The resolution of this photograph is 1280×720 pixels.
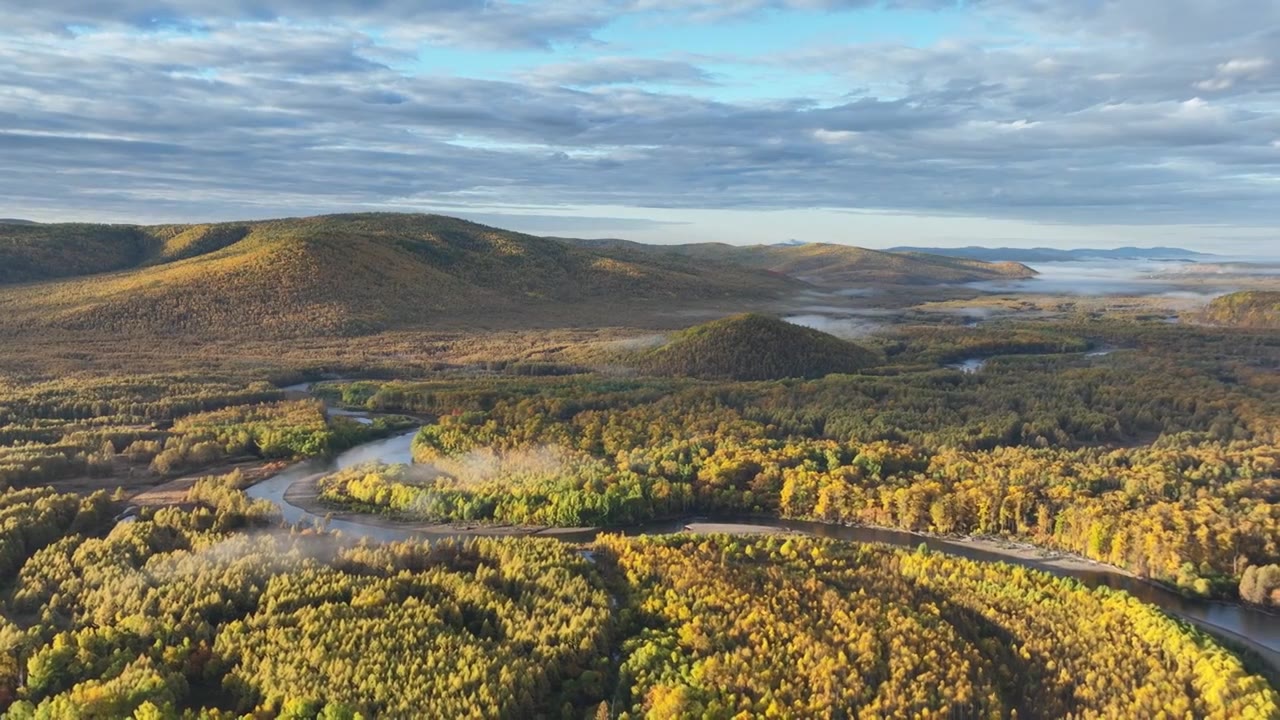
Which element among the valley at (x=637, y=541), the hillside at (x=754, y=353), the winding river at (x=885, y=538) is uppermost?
the hillside at (x=754, y=353)

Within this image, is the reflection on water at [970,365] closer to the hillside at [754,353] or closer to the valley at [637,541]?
the valley at [637,541]

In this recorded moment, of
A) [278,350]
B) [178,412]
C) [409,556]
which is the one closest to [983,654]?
[409,556]

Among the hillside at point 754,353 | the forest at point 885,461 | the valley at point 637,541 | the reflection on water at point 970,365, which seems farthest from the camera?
the reflection on water at point 970,365

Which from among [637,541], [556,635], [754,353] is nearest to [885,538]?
[637,541]

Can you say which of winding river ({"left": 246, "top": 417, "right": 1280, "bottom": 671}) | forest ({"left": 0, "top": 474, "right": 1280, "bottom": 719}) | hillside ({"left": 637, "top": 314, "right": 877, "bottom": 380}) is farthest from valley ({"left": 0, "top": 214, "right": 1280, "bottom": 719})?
hillside ({"left": 637, "top": 314, "right": 877, "bottom": 380})

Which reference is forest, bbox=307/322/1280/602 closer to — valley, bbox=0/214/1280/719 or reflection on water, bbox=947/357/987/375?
valley, bbox=0/214/1280/719

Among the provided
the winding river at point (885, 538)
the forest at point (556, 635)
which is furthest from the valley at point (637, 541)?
the winding river at point (885, 538)

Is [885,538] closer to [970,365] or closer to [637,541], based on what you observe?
[637,541]
